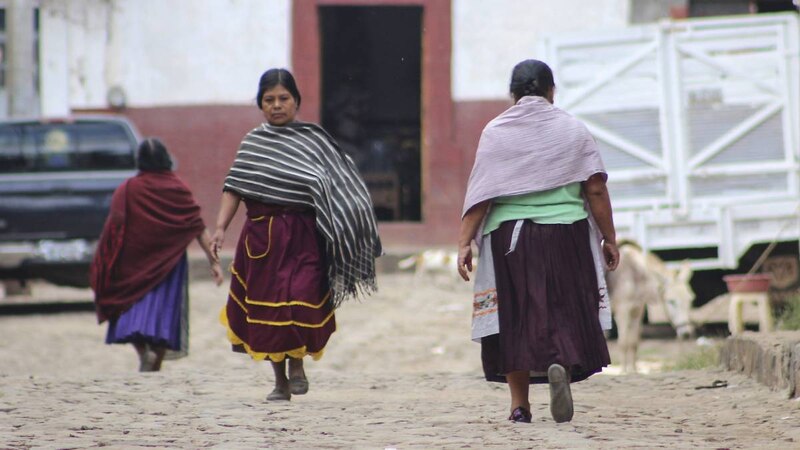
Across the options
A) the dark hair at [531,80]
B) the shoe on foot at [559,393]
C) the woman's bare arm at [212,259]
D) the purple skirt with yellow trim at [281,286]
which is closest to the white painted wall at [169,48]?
the woman's bare arm at [212,259]

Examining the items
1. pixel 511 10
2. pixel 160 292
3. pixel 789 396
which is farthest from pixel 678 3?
pixel 789 396

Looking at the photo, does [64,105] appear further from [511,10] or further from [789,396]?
[789,396]

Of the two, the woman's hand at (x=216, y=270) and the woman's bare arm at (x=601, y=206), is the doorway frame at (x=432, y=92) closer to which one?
the woman's hand at (x=216, y=270)

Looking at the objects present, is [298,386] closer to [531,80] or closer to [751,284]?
[531,80]

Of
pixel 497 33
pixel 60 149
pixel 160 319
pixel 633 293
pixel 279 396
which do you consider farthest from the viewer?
pixel 497 33

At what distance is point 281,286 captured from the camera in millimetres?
7070

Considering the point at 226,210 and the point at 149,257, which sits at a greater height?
the point at 226,210

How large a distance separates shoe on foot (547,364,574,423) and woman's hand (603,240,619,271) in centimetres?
59

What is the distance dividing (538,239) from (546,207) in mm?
150

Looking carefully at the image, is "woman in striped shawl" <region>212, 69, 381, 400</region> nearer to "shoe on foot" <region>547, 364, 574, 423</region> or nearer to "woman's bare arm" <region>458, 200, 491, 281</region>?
"woman's bare arm" <region>458, 200, 491, 281</region>

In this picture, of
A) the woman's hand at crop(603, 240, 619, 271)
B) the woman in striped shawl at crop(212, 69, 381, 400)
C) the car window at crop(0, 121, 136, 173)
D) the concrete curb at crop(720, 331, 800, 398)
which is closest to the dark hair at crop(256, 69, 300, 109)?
the woman in striped shawl at crop(212, 69, 381, 400)

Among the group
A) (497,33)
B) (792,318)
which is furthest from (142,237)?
(497,33)

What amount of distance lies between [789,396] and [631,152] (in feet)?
23.1

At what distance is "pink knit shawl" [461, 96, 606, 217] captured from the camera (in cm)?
621
